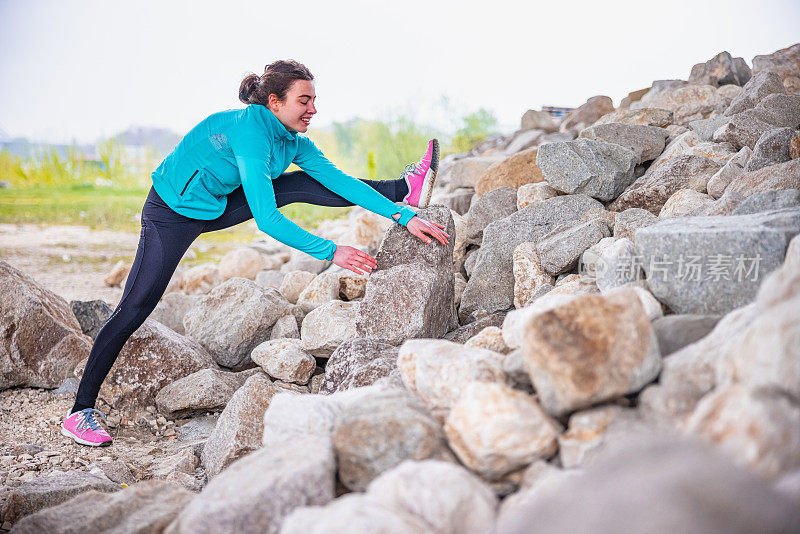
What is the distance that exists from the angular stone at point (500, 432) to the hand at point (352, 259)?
1.27m

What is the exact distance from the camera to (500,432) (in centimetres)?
140

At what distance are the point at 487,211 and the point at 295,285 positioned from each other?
55.2 inches

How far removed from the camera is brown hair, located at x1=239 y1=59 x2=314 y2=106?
102 inches

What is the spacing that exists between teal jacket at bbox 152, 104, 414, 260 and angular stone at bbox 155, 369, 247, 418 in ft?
2.91

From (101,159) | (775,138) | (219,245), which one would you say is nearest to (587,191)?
(775,138)

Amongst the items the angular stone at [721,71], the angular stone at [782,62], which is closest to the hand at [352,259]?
the angular stone at [782,62]

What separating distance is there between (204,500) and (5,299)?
8.24 ft

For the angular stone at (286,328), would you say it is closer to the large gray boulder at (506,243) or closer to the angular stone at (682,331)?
the large gray boulder at (506,243)

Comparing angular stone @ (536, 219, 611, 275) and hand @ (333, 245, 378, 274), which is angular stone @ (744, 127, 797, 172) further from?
hand @ (333, 245, 378, 274)

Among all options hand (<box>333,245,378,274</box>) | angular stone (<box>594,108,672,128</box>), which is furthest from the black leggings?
angular stone (<box>594,108,672,128</box>)

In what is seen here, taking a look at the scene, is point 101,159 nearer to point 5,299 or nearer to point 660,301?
point 5,299

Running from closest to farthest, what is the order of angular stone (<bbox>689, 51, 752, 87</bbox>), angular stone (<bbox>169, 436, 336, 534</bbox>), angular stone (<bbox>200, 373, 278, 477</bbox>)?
angular stone (<bbox>169, 436, 336, 534</bbox>), angular stone (<bbox>200, 373, 278, 477</bbox>), angular stone (<bbox>689, 51, 752, 87</bbox>)

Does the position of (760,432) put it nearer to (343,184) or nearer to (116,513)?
(116,513)

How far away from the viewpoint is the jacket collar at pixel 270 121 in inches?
101
